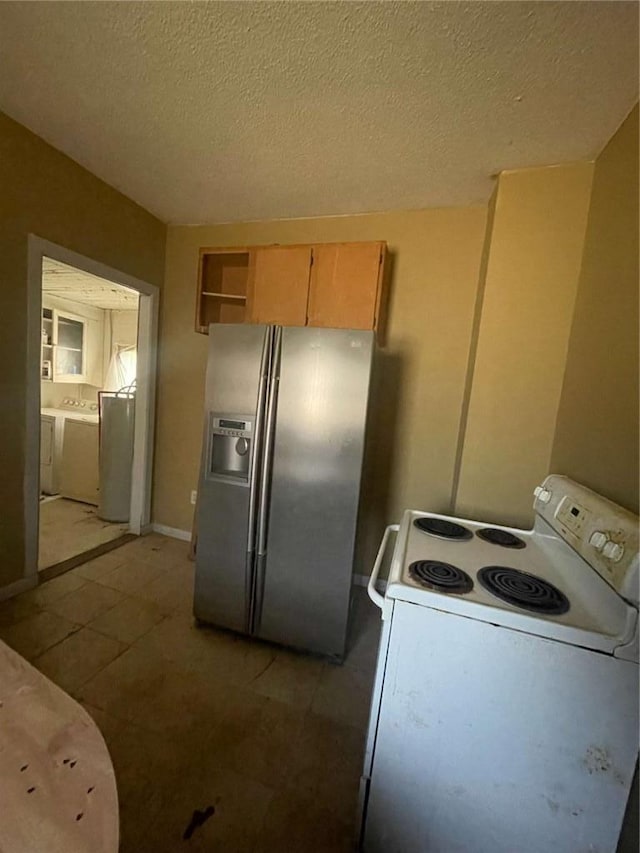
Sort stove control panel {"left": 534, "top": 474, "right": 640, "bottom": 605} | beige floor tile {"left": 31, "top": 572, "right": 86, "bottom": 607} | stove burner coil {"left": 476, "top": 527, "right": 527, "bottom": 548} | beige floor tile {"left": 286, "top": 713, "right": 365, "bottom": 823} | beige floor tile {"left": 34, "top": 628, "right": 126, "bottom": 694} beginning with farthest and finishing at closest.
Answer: beige floor tile {"left": 31, "top": 572, "right": 86, "bottom": 607} < beige floor tile {"left": 34, "top": 628, "right": 126, "bottom": 694} < stove burner coil {"left": 476, "top": 527, "right": 527, "bottom": 548} < beige floor tile {"left": 286, "top": 713, "right": 365, "bottom": 823} < stove control panel {"left": 534, "top": 474, "right": 640, "bottom": 605}

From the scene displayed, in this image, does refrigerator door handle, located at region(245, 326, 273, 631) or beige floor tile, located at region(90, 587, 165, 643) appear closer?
refrigerator door handle, located at region(245, 326, 273, 631)

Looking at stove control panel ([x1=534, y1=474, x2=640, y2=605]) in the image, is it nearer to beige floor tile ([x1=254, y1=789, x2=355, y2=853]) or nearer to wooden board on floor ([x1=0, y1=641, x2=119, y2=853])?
wooden board on floor ([x1=0, y1=641, x2=119, y2=853])

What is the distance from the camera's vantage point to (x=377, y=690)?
972mm

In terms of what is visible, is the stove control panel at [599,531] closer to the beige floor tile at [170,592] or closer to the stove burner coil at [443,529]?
the stove burner coil at [443,529]

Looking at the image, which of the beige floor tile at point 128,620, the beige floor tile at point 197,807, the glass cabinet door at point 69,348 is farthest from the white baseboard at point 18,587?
the glass cabinet door at point 69,348

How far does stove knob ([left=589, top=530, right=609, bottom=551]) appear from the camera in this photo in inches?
37.4

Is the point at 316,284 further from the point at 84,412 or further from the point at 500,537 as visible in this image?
the point at 84,412

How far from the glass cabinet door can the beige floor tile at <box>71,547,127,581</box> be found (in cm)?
282

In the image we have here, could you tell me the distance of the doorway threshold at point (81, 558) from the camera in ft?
7.93

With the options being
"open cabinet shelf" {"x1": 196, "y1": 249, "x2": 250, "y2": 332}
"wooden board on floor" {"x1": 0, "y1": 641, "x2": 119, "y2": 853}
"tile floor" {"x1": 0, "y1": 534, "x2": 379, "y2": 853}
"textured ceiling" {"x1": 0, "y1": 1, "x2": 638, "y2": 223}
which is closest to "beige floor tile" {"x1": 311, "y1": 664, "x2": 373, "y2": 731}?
"tile floor" {"x1": 0, "y1": 534, "x2": 379, "y2": 853}

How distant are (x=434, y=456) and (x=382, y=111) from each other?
6.12ft

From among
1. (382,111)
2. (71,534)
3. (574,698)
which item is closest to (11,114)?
(382,111)

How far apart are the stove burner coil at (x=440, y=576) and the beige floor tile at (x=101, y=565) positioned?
2.38 meters

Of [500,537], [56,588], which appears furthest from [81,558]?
[500,537]
